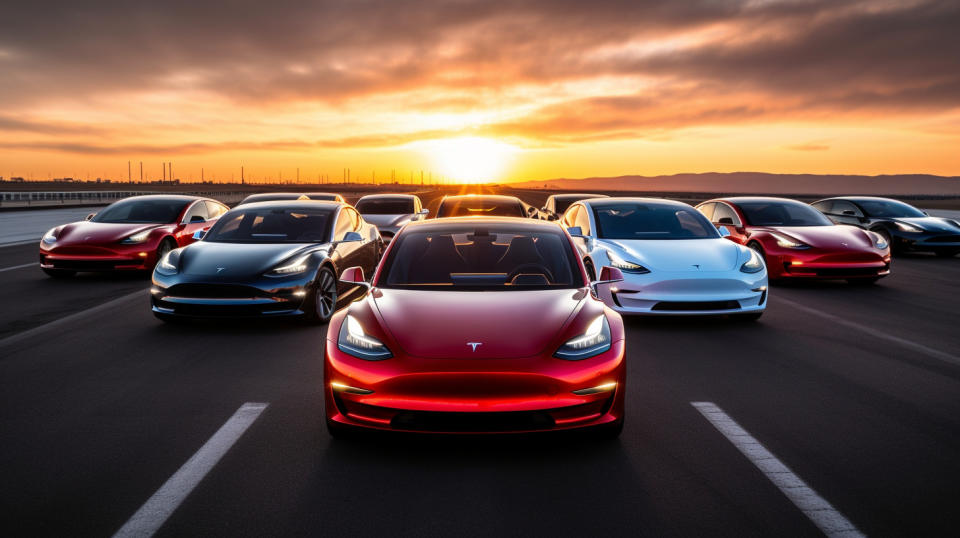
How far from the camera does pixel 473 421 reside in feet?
12.3

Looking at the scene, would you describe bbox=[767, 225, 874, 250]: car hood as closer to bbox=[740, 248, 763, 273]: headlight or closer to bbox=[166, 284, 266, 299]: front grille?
bbox=[740, 248, 763, 273]: headlight

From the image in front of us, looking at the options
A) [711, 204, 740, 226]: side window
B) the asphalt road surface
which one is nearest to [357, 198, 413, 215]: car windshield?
[711, 204, 740, 226]: side window

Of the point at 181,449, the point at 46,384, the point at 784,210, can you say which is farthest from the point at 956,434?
the point at 784,210

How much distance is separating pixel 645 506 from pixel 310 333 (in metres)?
5.22

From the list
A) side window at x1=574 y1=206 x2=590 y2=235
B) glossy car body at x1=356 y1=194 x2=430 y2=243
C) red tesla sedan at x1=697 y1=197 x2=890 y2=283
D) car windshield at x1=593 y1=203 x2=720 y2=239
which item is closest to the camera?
car windshield at x1=593 y1=203 x2=720 y2=239

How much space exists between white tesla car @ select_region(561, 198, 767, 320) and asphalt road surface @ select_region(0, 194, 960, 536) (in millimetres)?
856

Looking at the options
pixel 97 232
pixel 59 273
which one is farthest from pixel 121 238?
pixel 59 273

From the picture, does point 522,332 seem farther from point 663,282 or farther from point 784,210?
point 784,210

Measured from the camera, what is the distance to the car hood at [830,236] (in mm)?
11227

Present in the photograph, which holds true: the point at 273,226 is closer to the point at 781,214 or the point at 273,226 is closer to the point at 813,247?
the point at 813,247

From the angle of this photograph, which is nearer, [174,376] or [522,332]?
[522,332]

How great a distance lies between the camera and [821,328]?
8117 mm

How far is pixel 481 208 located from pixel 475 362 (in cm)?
1019

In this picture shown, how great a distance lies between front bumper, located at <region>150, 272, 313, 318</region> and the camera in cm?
766
